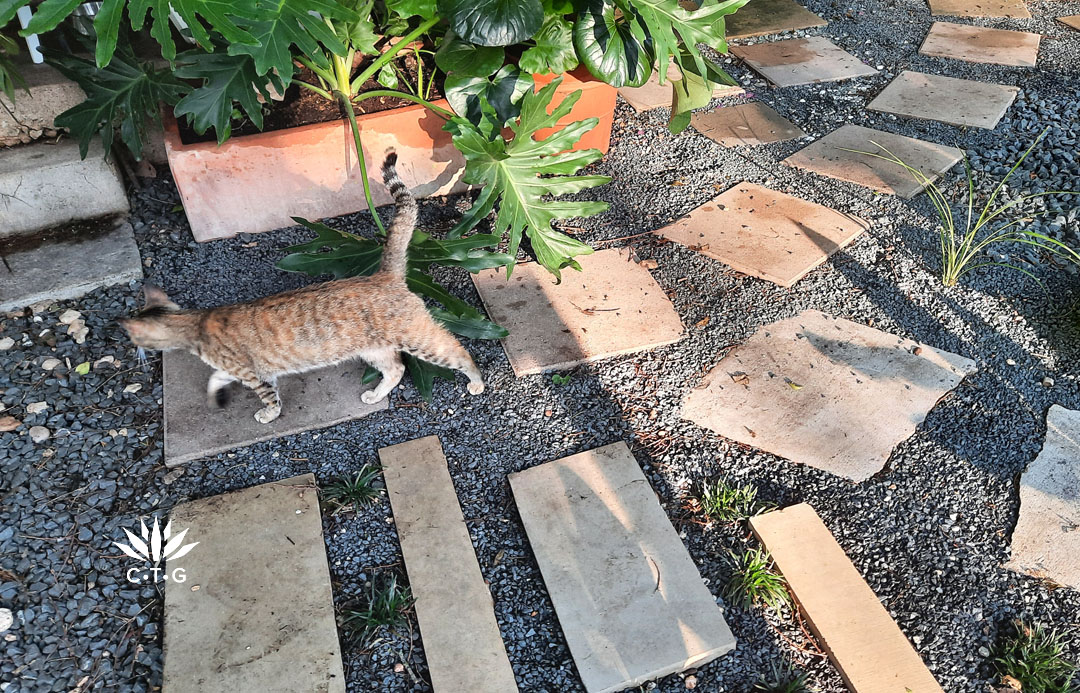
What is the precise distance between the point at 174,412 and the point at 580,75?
264 cm

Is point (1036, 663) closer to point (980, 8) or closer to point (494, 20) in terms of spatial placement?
point (494, 20)

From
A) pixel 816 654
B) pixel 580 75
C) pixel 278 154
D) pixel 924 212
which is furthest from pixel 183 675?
pixel 924 212

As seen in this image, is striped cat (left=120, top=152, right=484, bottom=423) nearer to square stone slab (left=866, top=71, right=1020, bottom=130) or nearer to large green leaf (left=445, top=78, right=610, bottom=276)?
large green leaf (left=445, top=78, right=610, bottom=276)

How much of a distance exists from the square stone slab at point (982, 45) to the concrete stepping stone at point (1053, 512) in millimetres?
3383

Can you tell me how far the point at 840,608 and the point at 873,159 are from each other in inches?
112

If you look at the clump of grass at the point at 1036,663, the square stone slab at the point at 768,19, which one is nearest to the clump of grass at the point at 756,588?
the clump of grass at the point at 1036,663

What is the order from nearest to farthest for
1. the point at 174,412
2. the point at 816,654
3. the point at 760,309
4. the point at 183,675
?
1. the point at 183,675
2. the point at 816,654
3. the point at 174,412
4. the point at 760,309

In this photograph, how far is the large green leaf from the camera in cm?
297

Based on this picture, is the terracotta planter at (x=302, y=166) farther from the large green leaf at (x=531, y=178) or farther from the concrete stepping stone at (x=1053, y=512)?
the concrete stepping stone at (x=1053, y=512)

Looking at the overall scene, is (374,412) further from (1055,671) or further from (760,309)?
(1055,671)

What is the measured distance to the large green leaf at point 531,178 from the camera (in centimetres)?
297

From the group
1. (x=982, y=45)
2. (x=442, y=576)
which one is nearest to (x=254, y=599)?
(x=442, y=576)

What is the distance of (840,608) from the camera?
2285 mm

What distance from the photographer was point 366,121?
3.42 m
